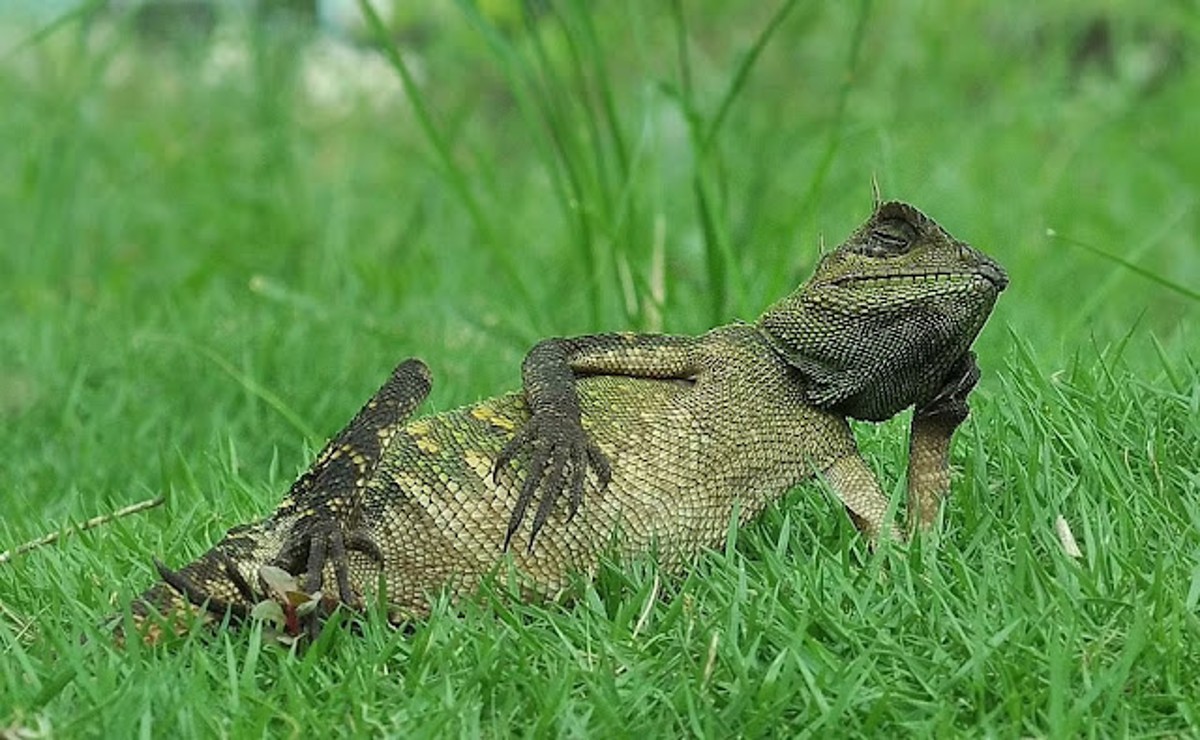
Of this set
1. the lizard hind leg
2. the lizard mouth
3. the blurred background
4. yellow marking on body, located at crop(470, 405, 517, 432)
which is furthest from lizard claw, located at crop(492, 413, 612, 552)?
the blurred background

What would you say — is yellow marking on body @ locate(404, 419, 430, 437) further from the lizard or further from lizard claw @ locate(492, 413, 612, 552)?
lizard claw @ locate(492, 413, 612, 552)

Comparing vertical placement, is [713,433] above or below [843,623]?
above

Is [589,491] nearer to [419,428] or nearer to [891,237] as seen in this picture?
[419,428]

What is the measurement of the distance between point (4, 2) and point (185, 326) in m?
5.17

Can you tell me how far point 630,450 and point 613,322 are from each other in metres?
3.06

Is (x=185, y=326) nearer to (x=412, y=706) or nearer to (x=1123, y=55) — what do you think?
(x=412, y=706)

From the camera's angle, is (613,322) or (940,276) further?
(613,322)

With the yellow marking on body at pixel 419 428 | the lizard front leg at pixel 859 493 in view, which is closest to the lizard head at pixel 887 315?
the lizard front leg at pixel 859 493

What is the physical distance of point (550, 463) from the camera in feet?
10.4

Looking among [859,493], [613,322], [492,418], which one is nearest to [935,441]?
[859,493]

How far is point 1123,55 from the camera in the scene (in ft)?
33.1

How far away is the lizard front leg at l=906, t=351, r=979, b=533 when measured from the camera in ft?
11.3

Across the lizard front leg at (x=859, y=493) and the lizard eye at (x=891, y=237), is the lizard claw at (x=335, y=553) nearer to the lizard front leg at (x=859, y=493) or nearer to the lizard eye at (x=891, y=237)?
the lizard front leg at (x=859, y=493)

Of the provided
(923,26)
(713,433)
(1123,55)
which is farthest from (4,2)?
(713,433)
